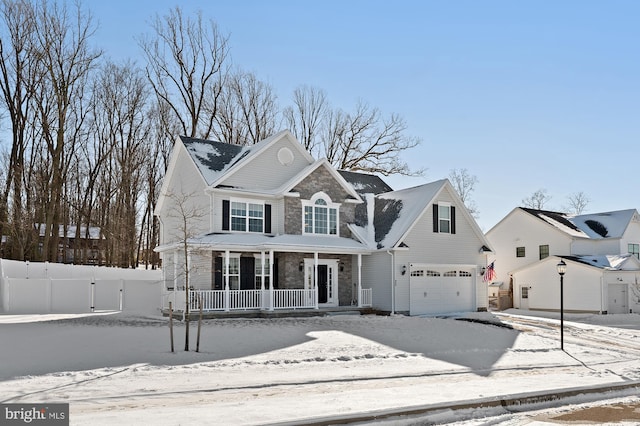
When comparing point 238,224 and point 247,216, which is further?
point 247,216

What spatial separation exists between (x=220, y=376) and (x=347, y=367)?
10.5 feet

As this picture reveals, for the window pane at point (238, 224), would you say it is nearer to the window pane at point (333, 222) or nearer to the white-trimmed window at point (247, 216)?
the white-trimmed window at point (247, 216)

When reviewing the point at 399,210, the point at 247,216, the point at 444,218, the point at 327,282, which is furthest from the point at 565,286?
the point at 247,216

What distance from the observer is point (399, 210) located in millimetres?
29172

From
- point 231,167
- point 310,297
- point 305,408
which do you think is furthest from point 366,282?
point 305,408

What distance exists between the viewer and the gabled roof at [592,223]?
3659cm

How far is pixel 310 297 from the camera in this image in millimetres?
25328

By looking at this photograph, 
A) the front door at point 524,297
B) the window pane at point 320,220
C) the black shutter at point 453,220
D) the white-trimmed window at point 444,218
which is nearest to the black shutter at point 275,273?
the window pane at point 320,220

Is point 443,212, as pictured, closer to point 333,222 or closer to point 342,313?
point 333,222

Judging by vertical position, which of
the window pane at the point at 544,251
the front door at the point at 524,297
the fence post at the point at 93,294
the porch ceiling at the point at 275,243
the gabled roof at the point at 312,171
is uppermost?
the gabled roof at the point at 312,171

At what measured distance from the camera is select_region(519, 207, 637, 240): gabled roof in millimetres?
36594

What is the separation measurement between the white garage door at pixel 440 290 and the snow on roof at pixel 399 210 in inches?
69.3

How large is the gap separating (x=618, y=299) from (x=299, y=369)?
83.4 ft

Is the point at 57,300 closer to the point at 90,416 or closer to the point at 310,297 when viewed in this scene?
the point at 310,297
